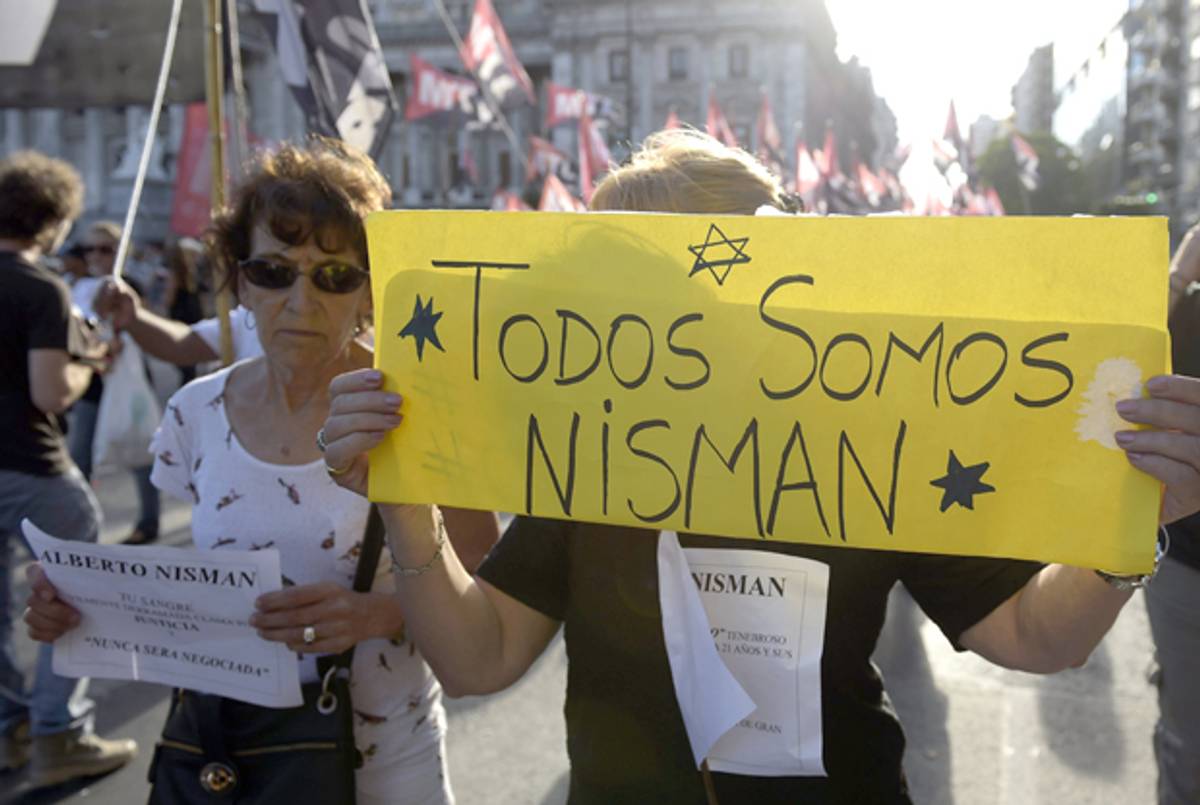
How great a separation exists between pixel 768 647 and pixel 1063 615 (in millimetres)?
360

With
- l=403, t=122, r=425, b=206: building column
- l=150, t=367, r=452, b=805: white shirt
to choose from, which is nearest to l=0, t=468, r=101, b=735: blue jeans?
l=150, t=367, r=452, b=805: white shirt

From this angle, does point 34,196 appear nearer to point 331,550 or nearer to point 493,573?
point 331,550

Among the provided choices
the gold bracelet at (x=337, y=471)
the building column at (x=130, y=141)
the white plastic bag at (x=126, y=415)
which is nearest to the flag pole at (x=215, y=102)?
the gold bracelet at (x=337, y=471)

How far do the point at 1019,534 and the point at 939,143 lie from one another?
733 inches

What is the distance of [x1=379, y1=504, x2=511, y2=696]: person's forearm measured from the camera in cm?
133

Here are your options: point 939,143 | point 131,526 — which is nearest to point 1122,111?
point 939,143

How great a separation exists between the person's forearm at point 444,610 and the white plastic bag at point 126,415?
347 cm

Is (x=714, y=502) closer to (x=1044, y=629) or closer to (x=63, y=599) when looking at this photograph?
(x=1044, y=629)

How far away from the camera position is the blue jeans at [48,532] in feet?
9.96

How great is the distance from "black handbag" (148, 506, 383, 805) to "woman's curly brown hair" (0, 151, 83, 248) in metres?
2.10

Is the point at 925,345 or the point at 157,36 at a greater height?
the point at 157,36

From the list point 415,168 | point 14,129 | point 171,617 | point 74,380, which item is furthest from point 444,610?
point 415,168

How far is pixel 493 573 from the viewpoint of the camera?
1457mm

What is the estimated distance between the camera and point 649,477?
4.00 feet
